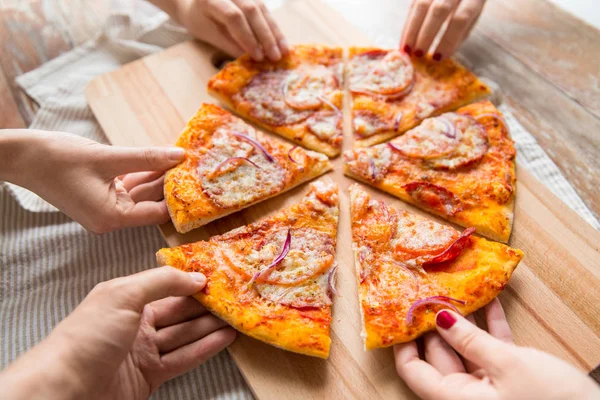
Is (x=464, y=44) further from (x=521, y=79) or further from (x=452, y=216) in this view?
(x=452, y=216)

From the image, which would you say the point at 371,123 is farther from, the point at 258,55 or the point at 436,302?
the point at 436,302

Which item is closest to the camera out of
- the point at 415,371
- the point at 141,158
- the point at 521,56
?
the point at 415,371

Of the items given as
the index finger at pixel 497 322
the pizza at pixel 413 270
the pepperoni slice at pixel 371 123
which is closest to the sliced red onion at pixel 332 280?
the pizza at pixel 413 270

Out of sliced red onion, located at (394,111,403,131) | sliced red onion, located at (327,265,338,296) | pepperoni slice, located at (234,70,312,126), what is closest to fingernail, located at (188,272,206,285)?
sliced red onion, located at (327,265,338,296)

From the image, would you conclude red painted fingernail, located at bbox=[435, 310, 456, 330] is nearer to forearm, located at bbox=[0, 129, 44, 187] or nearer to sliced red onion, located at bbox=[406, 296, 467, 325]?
sliced red onion, located at bbox=[406, 296, 467, 325]

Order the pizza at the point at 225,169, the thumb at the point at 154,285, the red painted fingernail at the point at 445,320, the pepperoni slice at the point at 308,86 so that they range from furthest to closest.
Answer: the pepperoni slice at the point at 308,86
the pizza at the point at 225,169
the red painted fingernail at the point at 445,320
the thumb at the point at 154,285

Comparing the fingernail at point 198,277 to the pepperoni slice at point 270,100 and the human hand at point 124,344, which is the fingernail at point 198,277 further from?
the pepperoni slice at point 270,100

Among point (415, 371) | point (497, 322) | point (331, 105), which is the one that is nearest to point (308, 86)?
point (331, 105)
